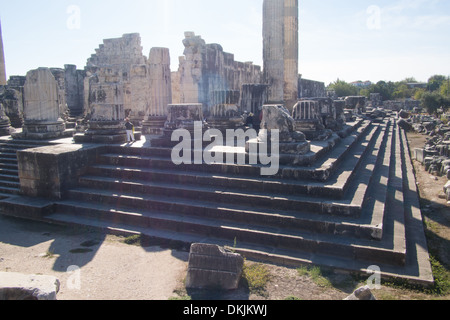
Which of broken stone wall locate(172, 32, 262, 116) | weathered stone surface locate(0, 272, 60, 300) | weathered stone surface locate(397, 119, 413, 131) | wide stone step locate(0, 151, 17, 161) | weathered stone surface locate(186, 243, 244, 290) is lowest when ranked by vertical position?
weathered stone surface locate(186, 243, 244, 290)

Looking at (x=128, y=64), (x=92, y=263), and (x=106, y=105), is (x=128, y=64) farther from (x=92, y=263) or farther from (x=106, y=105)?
(x=92, y=263)

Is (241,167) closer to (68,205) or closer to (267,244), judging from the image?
(267,244)

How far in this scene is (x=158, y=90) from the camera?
12.1 m

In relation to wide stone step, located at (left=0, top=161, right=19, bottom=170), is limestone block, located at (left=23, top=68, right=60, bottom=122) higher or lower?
higher

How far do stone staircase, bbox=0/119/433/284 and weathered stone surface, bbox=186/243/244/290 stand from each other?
0.81 m

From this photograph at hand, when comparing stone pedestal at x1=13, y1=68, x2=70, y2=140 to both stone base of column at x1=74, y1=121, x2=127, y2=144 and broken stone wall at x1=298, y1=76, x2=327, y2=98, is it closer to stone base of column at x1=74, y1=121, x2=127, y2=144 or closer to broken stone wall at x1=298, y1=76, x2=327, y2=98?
stone base of column at x1=74, y1=121, x2=127, y2=144

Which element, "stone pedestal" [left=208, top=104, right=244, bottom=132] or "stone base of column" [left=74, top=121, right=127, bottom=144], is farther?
"stone pedestal" [left=208, top=104, right=244, bottom=132]

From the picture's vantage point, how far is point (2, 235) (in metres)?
6.13

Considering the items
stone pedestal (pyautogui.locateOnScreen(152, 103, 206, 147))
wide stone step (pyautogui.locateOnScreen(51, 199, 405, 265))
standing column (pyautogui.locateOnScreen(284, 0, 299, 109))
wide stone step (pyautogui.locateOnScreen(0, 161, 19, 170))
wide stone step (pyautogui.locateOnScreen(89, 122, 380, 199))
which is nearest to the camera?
wide stone step (pyautogui.locateOnScreen(51, 199, 405, 265))

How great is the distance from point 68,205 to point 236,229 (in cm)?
358

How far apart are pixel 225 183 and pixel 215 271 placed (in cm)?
249

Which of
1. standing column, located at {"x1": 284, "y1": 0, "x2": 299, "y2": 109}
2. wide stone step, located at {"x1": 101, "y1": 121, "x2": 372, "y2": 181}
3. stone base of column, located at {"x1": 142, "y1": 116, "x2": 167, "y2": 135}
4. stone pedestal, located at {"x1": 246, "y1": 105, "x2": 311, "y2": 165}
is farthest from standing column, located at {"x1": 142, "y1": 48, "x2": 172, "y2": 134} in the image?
stone pedestal, located at {"x1": 246, "y1": 105, "x2": 311, "y2": 165}

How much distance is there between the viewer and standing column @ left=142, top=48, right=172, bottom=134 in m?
11.9
